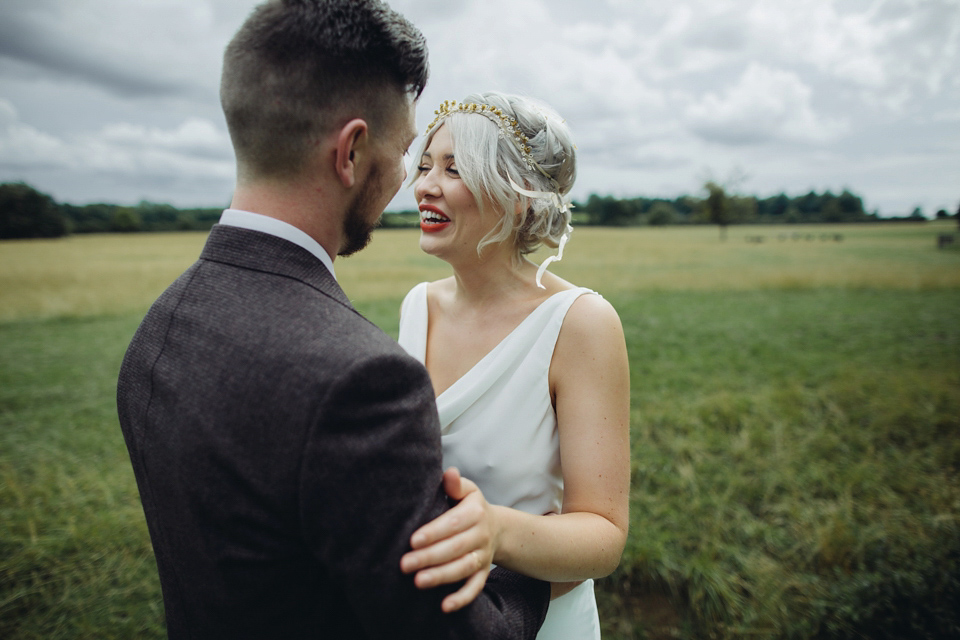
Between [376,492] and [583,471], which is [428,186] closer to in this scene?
[583,471]

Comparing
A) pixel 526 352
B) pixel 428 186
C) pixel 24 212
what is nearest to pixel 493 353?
pixel 526 352

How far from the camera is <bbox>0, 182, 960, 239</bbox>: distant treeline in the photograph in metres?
27.5

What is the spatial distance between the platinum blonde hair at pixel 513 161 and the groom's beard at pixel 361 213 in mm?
1014

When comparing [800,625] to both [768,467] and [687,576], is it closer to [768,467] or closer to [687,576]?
[687,576]

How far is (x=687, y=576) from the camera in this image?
4.04 m

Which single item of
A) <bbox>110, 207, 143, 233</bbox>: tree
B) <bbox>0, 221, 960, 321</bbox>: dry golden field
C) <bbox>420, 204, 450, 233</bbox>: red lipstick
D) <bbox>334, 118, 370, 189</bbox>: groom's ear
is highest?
<bbox>110, 207, 143, 233</bbox>: tree

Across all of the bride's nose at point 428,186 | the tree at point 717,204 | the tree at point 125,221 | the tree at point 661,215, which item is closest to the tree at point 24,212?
the tree at point 125,221

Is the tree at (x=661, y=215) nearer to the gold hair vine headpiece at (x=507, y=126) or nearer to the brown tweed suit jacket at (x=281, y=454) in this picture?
the gold hair vine headpiece at (x=507, y=126)

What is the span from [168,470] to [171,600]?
0.46m

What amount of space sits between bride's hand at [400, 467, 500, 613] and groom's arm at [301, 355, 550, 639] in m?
0.02

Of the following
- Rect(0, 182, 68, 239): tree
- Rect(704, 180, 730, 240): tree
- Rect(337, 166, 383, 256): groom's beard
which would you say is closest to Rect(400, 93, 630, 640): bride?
Rect(337, 166, 383, 256): groom's beard

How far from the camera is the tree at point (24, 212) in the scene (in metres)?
26.1

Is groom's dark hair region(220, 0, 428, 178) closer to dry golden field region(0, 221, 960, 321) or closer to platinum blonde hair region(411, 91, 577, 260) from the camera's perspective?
platinum blonde hair region(411, 91, 577, 260)

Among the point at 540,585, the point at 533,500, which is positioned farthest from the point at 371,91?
the point at 533,500
